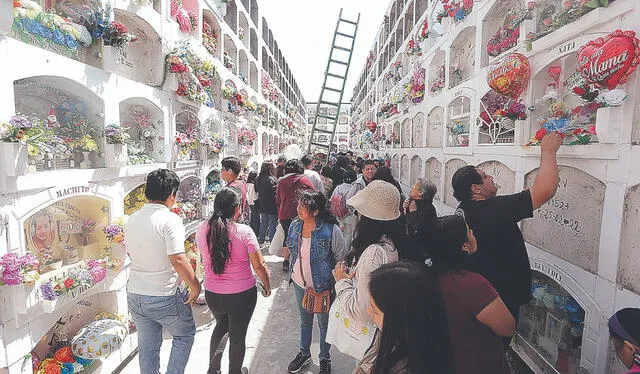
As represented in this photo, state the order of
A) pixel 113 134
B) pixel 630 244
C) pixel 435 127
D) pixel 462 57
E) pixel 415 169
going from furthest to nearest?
pixel 415 169 → pixel 435 127 → pixel 462 57 → pixel 113 134 → pixel 630 244

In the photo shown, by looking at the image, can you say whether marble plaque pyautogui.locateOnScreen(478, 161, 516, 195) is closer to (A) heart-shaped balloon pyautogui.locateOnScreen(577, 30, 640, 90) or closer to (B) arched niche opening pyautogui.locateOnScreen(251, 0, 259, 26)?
(A) heart-shaped balloon pyautogui.locateOnScreen(577, 30, 640, 90)

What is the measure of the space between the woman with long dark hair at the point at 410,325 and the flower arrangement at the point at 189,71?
199 inches

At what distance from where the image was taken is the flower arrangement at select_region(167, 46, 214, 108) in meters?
5.30

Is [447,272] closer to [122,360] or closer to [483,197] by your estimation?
[483,197]

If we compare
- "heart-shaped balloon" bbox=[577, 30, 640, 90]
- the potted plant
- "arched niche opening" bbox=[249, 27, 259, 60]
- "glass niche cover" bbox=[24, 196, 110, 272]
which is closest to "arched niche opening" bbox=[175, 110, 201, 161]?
the potted plant

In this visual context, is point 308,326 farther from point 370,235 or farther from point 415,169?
point 415,169

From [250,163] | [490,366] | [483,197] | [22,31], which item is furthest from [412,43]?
[490,366]

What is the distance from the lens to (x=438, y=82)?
24.4 ft

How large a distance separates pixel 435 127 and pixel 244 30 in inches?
270

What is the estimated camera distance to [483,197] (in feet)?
8.95

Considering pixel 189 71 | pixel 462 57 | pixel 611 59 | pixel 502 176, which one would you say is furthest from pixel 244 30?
pixel 611 59

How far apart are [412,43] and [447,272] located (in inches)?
344

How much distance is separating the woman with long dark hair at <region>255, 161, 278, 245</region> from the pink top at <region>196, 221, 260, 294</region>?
363 cm

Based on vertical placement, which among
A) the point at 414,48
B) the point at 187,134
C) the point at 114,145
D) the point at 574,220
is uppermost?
the point at 414,48
